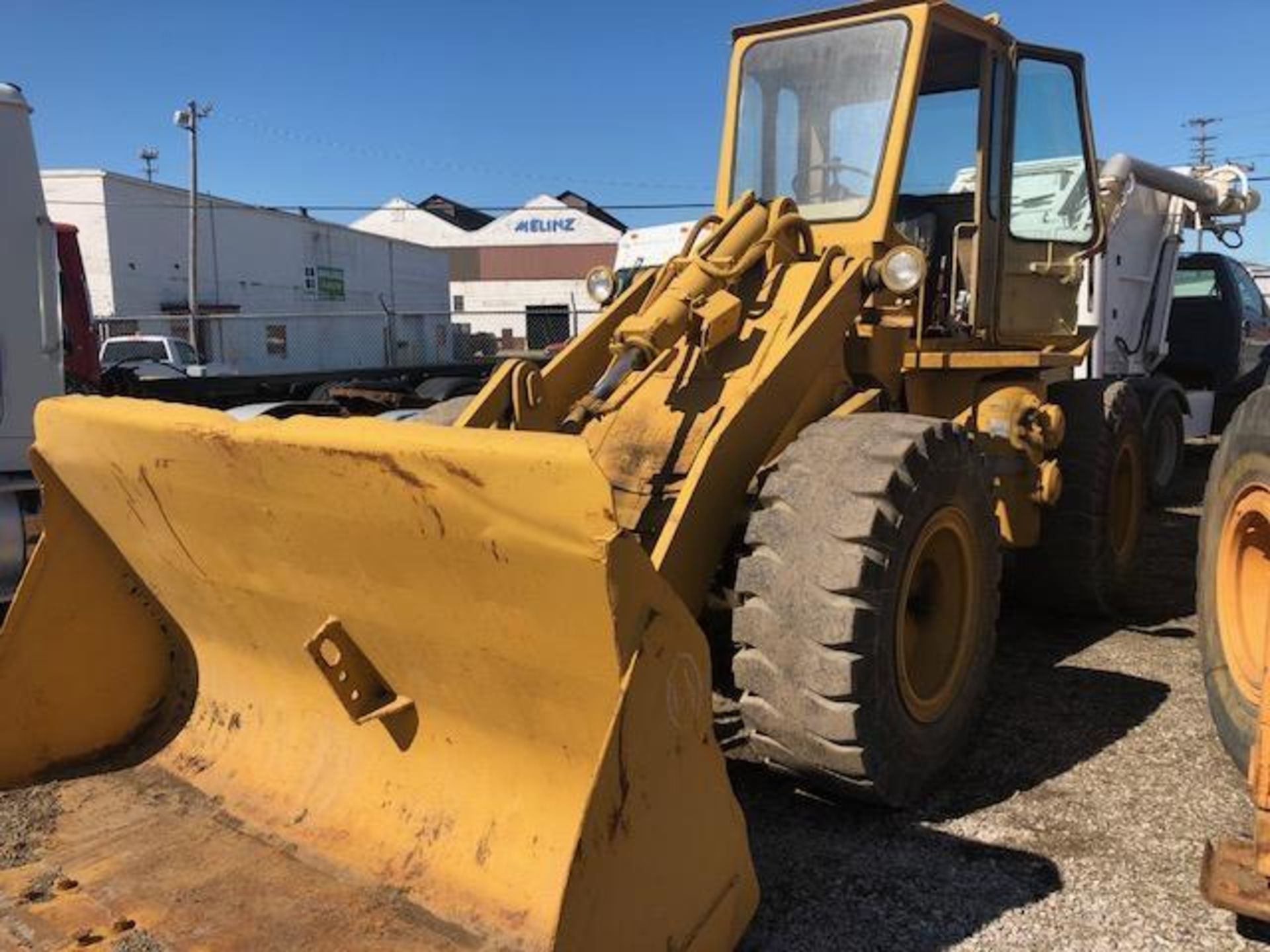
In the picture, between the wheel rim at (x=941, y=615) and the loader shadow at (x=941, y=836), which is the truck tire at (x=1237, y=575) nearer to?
the loader shadow at (x=941, y=836)

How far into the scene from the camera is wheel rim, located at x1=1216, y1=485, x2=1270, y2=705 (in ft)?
12.5

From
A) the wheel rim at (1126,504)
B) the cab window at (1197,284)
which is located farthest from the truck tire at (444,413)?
the cab window at (1197,284)

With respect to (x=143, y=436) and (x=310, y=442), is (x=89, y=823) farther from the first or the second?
(x=310, y=442)

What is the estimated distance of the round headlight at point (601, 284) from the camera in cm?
533

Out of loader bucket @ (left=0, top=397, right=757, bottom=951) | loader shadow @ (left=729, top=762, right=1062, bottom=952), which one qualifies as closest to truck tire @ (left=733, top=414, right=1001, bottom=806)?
loader shadow @ (left=729, top=762, right=1062, bottom=952)

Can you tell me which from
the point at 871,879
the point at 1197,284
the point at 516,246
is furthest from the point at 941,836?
the point at 516,246

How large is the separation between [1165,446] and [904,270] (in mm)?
6618

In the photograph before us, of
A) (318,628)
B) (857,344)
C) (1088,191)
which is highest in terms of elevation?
(1088,191)

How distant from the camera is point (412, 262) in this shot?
1788 inches

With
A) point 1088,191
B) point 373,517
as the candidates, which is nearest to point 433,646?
point 373,517

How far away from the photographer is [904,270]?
4301 millimetres

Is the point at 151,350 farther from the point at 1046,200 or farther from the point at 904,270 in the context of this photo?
the point at 904,270

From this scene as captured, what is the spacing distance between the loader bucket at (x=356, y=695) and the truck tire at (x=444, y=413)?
1533 millimetres

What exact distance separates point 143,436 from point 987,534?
2.91 m
